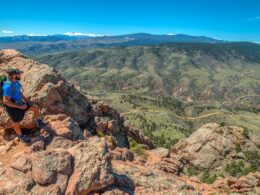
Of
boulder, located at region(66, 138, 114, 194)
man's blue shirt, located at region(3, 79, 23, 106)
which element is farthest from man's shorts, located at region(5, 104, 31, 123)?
boulder, located at region(66, 138, 114, 194)

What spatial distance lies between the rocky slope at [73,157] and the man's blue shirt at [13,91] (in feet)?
8.36

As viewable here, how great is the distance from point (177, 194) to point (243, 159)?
5122 cm

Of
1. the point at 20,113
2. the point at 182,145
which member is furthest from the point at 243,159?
the point at 20,113

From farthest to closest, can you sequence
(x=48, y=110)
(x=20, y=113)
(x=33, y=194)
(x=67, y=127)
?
(x=48, y=110) < (x=67, y=127) < (x=20, y=113) < (x=33, y=194)

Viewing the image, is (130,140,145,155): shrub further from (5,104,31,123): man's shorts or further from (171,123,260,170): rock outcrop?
(171,123,260,170): rock outcrop

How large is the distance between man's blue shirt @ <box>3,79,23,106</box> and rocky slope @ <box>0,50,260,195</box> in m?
2.55

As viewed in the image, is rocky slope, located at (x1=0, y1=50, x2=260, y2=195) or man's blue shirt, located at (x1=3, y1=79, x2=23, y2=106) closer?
rocky slope, located at (x1=0, y1=50, x2=260, y2=195)

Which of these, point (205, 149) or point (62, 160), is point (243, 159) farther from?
point (62, 160)

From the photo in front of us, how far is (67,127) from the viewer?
2698cm

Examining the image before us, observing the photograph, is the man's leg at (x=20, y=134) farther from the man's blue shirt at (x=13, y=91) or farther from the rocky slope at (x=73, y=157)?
the man's blue shirt at (x=13, y=91)

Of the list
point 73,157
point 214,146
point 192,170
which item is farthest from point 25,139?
point 214,146

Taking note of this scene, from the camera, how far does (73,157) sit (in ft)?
66.4

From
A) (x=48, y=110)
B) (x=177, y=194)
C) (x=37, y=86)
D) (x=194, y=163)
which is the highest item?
(x=37, y=86)

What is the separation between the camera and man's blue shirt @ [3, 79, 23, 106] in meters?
21.9
